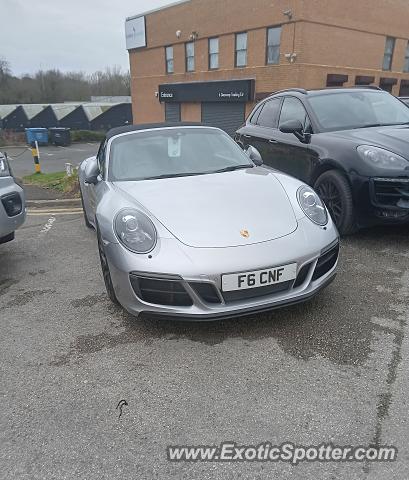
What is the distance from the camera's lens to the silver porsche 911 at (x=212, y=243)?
2.55 m

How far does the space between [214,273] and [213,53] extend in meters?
23.2

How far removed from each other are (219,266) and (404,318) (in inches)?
56.5

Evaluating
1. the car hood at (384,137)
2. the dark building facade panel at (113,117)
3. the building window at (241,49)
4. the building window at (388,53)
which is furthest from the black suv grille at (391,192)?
the dark building facade panel at (113,117)

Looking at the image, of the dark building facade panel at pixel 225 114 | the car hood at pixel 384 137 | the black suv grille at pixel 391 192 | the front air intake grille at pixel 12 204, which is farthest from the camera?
the dark building facade panel at pixel 225 114

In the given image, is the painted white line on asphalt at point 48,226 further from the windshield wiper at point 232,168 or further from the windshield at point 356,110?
the windshield at point 356,110

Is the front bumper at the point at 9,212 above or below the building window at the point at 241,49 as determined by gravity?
below

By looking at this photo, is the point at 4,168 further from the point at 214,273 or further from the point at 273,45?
the point at 273,45

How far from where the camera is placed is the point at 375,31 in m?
20.4

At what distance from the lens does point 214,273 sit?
2498 millimetres

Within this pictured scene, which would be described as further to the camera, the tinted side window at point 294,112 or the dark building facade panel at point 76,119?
the dark building facade panel at point 76,119

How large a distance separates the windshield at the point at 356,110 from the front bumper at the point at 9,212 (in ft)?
11.1

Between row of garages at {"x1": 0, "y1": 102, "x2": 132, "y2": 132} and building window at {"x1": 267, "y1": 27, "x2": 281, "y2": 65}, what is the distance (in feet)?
89.6

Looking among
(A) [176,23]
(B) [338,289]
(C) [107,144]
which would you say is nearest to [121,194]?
(C) [107,144]

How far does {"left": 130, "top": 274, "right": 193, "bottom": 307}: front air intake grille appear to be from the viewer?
2.56 metres
